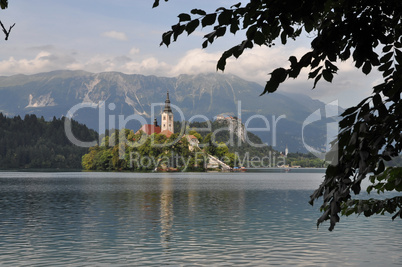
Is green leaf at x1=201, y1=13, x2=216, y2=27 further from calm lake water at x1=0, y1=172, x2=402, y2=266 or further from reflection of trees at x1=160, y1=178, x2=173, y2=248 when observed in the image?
reflection of trees at x1=160, y1=178, x2=173, y2=248

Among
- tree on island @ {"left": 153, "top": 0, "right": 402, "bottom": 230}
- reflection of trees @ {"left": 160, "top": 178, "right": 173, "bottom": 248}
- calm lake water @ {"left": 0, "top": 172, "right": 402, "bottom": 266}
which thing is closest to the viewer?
tree on island @ {"left": 153, "top": 0, "right": 402, "bottom": 230}

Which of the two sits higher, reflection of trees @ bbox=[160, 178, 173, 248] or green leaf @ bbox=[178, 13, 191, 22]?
green leaf @ bbox=[178, 13, 191, 22]

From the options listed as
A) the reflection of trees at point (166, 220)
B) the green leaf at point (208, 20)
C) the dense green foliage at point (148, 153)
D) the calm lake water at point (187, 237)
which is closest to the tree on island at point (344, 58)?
the green leaf at point (208, 20)

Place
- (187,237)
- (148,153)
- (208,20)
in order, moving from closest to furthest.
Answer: (208,20) < (187,237) < (148,153)

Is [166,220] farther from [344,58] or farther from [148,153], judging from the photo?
[148,153]

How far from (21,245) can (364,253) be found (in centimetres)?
1883

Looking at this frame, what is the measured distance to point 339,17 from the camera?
262 inches

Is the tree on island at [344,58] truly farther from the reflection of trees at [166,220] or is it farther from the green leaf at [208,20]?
the reflection of trees at [166,220]

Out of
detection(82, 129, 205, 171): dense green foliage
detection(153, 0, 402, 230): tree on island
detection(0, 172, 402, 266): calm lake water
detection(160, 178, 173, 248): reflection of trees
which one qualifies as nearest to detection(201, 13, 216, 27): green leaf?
detection(153, 0, 402, 230): tree on island

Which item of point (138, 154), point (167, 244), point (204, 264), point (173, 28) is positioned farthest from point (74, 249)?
point (138, 154)

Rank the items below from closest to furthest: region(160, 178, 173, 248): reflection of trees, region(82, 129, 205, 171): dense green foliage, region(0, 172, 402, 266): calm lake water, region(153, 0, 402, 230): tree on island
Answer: region(153, 0, 402, 230): tree on island
region(0, 172, 402, 266): calm lake water
region(160, 178, 173, 248): reflection of trees
region(82, 129, 205, 171): dense green foliage

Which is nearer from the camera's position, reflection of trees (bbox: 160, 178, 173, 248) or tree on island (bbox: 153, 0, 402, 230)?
tree on island (bbox: 153, 0, 402, 230)

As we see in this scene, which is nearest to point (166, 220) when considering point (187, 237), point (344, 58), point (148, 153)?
point (187, 237)

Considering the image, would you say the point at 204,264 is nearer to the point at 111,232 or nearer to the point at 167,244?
the point at 167,244
